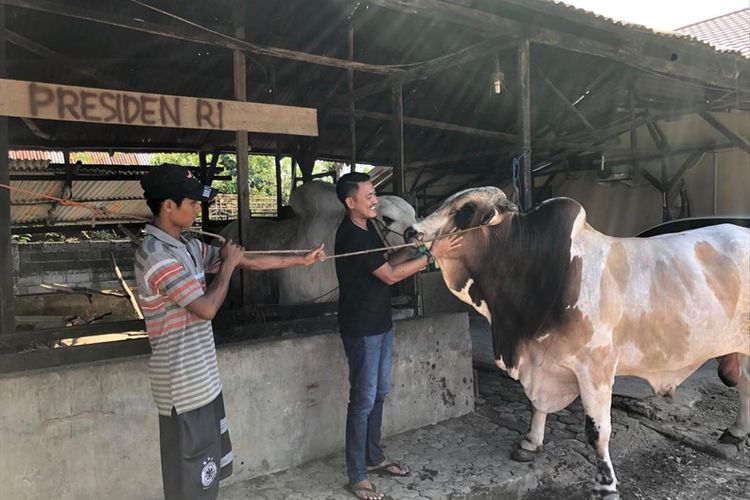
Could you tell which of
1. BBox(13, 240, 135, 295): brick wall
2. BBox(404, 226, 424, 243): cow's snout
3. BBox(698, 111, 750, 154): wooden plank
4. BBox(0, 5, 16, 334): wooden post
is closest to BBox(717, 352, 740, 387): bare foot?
BBox(404, 226, 424, 243): cow's snout

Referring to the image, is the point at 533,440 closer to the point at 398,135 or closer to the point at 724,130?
the point at 398,135

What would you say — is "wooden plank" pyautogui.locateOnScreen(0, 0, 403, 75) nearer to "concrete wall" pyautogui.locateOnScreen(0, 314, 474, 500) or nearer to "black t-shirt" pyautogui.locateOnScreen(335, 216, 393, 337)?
"black t-shirt" pyautogui.locateOnScreen(335, 216, 393, 337)

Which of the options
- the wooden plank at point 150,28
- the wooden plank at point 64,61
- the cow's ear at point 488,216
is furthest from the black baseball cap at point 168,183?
the wooden plank at point 64,61

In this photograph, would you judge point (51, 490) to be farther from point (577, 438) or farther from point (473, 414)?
point (577, 438)

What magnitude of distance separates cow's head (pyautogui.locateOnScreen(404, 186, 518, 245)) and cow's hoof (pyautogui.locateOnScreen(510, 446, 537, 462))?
158cm

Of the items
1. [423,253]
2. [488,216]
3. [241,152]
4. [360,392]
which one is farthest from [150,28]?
[360,392]

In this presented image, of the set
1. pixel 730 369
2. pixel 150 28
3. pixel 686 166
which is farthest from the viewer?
Answer: pixel 686 166

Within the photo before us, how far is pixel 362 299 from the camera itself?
294 centimetres

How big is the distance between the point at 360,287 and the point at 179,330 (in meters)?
1.13

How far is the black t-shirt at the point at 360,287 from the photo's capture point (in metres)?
2.92

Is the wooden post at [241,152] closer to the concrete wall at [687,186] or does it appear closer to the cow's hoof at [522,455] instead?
the cow's hoof at [522,455]

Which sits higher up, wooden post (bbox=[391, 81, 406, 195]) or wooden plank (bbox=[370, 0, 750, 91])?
wooden plank (bbox=[370, 0, 750, 91])

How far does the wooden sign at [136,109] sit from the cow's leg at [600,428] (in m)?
2.52

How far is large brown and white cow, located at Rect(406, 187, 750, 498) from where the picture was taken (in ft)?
9.98
